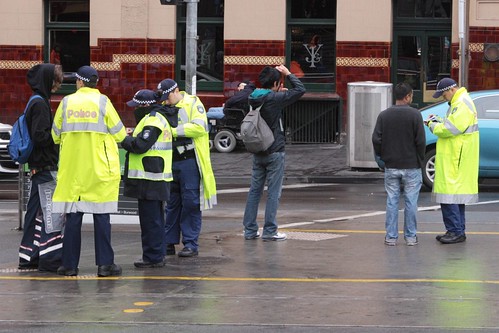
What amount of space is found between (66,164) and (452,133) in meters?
4.23

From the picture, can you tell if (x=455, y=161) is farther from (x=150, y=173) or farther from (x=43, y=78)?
(x=43, y=78)

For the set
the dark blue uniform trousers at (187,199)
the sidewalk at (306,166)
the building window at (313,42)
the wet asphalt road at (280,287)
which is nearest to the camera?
the wet asphalt road at (280,287)

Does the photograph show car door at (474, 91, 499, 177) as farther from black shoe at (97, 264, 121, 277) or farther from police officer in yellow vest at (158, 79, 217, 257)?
black shoe at (97, 264, 121, 277)

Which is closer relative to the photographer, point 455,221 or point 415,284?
point 415,284

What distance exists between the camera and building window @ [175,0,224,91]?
27.4 metres

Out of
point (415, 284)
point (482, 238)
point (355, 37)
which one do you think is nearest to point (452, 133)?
point (482, 238)

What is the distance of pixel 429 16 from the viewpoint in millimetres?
26875

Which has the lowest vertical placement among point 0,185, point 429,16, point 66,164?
point 0,185

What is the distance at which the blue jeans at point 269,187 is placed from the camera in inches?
498

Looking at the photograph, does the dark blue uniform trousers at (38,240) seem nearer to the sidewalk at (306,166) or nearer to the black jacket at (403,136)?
the black jacket at (403,136)

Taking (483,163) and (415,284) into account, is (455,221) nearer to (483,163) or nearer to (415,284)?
(415,284)

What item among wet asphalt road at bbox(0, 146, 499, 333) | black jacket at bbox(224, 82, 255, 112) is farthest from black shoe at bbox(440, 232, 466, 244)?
black jacket at bbox(224, 82, 255, 112)

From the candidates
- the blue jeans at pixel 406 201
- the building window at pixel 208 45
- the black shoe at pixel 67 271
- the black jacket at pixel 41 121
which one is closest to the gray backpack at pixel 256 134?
the blue jeans at pixel 406 201

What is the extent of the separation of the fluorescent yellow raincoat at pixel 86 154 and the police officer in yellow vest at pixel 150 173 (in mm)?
350
